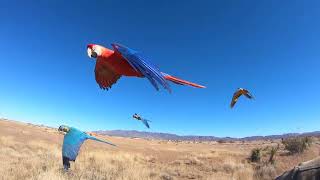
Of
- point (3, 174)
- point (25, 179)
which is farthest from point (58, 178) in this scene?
point (3, 174)

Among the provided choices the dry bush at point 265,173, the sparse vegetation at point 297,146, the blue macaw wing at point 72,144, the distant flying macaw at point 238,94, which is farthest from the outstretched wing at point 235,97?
the sparse vegetation at point 297,146

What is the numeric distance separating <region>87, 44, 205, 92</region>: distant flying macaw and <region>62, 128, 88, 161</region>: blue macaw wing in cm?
269

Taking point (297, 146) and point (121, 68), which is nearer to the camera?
point (121, 68)

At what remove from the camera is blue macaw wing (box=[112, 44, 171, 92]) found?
11.0 feet

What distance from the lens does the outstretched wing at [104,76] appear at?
16.0ft

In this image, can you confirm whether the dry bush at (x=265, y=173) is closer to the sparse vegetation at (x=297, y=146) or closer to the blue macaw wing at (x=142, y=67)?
the sparse vegetation at (x=297, y=146)

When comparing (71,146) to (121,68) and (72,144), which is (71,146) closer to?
(72,144)

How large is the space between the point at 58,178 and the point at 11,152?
1229 centimetres

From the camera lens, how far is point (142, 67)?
145 inches

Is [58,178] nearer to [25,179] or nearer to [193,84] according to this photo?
[25,179]

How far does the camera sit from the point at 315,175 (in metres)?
7.31

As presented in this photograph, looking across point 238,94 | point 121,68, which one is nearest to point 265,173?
point 238,94

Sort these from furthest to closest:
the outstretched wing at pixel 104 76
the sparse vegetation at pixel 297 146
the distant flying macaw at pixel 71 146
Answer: the sparse vegetation at pixel 297 146, the distant flying macaw at pixel 71 146, the outstretched wing at pixel 104 76

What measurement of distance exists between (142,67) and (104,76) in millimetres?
1427
